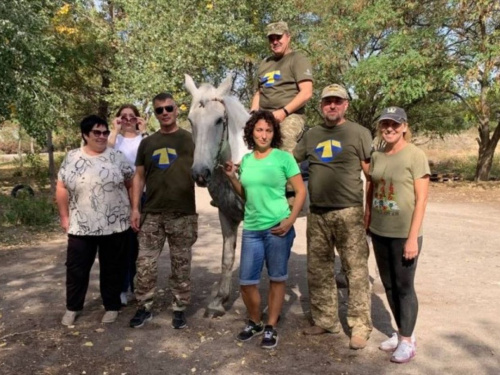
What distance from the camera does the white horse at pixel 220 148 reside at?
3625 millimetres

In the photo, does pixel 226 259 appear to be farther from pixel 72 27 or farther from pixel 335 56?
pixel 72 27

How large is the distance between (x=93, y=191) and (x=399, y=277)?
2801 mm

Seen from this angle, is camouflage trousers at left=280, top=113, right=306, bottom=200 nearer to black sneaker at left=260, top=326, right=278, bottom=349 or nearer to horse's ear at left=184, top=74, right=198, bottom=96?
horse's ear at left=184, top=74, right=198, bottom=96

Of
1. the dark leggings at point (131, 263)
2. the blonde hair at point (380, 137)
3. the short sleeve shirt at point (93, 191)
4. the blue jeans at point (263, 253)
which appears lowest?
the dark leggings at point (131, 263)

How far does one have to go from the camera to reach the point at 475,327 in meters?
4.19

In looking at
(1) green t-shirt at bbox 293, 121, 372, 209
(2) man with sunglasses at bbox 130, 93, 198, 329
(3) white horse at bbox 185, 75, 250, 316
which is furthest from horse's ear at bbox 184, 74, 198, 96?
(1) green t-shirt at bbox 293, 121, 372, 209

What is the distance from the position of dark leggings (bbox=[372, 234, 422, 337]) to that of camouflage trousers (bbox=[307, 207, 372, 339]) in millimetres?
225

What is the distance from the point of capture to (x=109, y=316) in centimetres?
438

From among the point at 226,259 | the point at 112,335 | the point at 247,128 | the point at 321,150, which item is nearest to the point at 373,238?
the point at 321,150

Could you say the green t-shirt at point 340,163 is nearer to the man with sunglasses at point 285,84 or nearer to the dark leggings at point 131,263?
the man with sunglasses at point 285,84

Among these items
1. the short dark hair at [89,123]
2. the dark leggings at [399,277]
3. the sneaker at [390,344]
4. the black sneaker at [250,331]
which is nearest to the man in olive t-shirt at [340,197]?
the sneaker at [390,344]

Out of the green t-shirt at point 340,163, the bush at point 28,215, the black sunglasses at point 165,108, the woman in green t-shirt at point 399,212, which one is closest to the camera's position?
the woman in green t-shirt at point 399,212

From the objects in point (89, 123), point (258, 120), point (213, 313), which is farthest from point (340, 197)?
point (89, 123)

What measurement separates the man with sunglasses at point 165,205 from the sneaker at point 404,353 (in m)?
1.97
